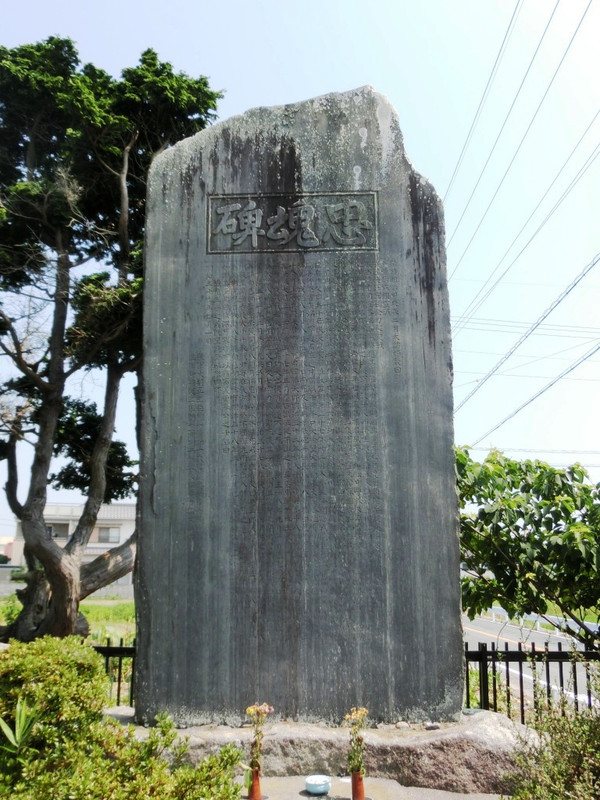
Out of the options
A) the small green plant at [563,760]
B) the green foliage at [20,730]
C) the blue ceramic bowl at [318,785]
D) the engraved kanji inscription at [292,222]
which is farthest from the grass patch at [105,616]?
the small green plant at [563,760]

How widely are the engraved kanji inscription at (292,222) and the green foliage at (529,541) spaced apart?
7.23 feet

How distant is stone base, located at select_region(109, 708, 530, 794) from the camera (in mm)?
3389

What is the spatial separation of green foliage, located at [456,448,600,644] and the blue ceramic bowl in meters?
2.47

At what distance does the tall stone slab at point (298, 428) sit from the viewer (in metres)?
3.78

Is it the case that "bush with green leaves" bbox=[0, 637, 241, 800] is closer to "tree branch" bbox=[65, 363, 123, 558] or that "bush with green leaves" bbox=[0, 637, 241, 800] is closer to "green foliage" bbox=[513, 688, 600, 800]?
"green foliage" bbox=[513, 688, 600, 800]

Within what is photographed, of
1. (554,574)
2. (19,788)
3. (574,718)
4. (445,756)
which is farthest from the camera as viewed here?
(554,574)

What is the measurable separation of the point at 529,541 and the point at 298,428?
2.35 metres

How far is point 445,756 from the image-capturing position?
342cm

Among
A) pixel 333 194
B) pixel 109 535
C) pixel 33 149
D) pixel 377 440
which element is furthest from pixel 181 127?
pixel 109 535

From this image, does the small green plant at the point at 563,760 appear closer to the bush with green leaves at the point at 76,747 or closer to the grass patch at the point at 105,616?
the bush with green leaves at the point at 76,747

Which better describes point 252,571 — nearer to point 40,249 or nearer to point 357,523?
point 357,523

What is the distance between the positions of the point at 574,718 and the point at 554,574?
87.3 inches

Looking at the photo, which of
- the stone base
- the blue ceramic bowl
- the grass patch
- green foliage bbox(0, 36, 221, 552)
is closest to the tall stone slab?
the stone base

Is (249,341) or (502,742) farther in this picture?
(249,341)
